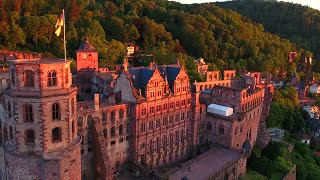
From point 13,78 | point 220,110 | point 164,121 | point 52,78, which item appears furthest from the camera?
point 220,110

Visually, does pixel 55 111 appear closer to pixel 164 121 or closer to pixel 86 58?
pixel 164 121

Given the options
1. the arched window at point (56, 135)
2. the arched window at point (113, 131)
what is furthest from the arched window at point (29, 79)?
the arched window at point (113, 131)

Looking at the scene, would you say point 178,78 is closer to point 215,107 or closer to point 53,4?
point 215,107

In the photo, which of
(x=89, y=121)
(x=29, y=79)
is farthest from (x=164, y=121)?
(x=29, y=79)

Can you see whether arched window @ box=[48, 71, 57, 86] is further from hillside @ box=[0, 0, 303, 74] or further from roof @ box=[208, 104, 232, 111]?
hillside @ box=[0, 0, 303, 74]

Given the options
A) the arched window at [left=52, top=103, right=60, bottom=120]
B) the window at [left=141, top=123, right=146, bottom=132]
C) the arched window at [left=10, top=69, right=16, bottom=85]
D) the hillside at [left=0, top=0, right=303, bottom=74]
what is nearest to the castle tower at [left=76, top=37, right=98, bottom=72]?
the hillside at [left=0, top=0, right=303, bottom=74]

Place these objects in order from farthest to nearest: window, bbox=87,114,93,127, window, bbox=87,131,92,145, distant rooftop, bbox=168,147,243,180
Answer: distant rooftop, bbox=168,147,243,180 → window, bbox=87,131,92,145 → window, bbox=87,114,93,127

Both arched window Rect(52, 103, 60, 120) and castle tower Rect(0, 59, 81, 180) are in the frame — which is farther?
arched window Rect(52, 103, 60, 120)
